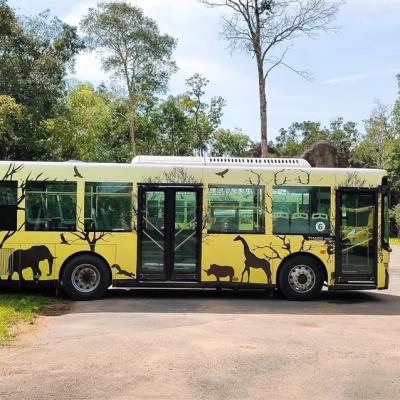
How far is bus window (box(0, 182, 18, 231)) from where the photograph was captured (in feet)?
39.4

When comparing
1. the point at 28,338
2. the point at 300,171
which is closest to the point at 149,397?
the point at 28,338

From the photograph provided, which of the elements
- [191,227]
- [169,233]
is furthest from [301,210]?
[169,233]

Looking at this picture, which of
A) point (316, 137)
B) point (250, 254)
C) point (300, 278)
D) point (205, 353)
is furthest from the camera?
point (316, 137)

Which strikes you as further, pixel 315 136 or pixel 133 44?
pixel 315 136

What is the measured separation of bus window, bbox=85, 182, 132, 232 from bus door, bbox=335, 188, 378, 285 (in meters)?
4.18

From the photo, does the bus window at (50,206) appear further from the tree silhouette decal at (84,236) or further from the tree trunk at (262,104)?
the tree trunk at (262,104)

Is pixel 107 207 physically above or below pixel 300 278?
above

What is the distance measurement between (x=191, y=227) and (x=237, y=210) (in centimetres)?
97

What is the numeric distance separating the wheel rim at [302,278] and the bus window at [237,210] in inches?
41.7

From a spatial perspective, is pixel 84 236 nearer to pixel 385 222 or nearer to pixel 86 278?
pixel 86 278

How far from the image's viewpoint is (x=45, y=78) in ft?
92.2

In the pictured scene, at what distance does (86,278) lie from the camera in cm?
1211

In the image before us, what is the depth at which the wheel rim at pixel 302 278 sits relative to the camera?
12.3m

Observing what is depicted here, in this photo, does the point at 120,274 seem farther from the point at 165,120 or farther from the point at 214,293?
the point at 165,120
